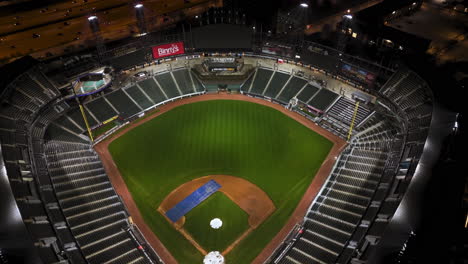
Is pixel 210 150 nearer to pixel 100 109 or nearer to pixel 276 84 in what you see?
pixel 276 84

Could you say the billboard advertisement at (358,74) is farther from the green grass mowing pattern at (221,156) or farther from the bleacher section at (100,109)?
the bleacher section at (100,109)

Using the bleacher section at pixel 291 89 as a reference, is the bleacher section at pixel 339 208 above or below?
below

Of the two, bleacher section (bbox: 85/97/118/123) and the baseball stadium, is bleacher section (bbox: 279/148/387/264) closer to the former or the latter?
the baseball stadium

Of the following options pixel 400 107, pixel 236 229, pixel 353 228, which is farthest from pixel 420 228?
pixel 400 107

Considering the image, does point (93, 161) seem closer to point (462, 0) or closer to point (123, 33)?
point (123, 33)

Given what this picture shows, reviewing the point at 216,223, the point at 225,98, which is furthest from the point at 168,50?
the point at 216,223

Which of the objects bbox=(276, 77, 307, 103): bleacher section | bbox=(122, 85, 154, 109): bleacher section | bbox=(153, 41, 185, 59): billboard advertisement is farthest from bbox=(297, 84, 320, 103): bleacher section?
bbox=(122, 85, 154, 109): bleacher section

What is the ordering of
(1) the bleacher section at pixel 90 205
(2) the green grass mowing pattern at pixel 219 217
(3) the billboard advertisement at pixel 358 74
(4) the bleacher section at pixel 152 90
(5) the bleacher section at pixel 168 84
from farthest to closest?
(5) the bleacher section at pixel 168 84, (4) the bleacher section at pixel 152 90, (3) the billboard advertisement at pixel 358 74, (2) the green grass mowing pattern at pixel 219 217, (1) the bleacher section at pixel 90 205

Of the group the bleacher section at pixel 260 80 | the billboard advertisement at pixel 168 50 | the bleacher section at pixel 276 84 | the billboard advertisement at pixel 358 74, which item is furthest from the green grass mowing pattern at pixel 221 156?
the billboard advertisement at pixel 358 74
